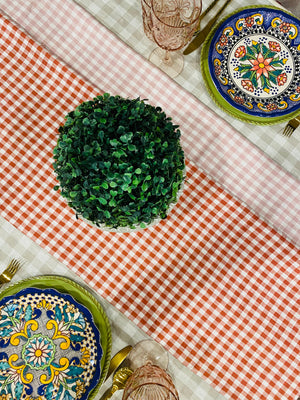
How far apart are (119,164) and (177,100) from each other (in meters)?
0.47

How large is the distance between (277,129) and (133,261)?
0.59 metres

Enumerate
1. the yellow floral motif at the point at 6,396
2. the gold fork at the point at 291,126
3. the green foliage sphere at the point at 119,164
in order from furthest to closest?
the gold fork at the point at 291,126 → the yellow floral motif at the point at 6,396 → the green foliage sphere at the point at 119,164

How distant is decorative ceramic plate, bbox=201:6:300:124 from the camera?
1158 mm

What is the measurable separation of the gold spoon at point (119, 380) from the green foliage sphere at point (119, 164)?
1.51 ft

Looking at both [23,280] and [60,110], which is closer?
[23,280]

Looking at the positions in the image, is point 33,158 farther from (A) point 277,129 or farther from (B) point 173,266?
(A) point 277,129

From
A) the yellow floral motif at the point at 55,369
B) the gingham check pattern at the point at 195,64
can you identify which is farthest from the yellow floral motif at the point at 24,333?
the gingham check pattern at the point at 195,64

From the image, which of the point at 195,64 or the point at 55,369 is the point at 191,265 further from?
the point at 195,64

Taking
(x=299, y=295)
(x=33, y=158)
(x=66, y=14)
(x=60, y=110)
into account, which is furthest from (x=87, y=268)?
(x=66, y=14)

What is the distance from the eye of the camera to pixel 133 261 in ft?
3.74

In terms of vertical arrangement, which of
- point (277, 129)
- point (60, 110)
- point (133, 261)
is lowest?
point (133, 261)

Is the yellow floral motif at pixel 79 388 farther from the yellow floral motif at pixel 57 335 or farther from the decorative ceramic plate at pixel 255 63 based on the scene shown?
the decorative ceramic plate at pixel 255 63

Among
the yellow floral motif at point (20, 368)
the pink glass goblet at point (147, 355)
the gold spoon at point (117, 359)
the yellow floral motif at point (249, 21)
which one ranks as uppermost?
the yellow floral motif at point (249, 21)

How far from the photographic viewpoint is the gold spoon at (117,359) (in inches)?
42.5
